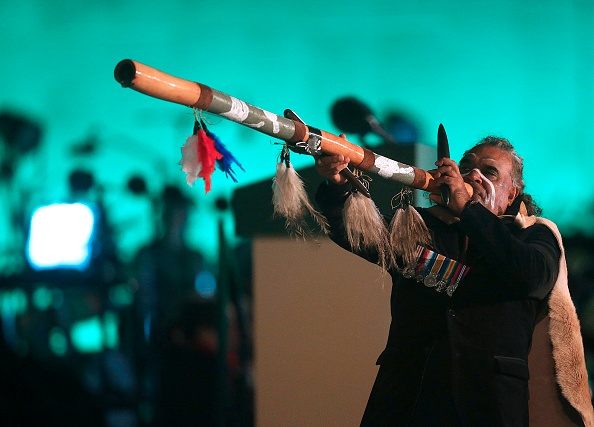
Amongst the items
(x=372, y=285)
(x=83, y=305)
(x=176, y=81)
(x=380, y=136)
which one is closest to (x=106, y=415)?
(x=83, y=305)

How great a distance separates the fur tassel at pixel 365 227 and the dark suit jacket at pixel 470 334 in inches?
1.4

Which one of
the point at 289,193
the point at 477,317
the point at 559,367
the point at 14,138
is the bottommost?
the point at 559,367

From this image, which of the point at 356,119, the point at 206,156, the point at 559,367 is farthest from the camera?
the point at 356,119

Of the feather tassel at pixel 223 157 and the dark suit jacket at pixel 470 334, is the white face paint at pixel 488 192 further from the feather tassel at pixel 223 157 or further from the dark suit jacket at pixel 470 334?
the feather tassel at pixel 223 157

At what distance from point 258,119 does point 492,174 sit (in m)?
0.78

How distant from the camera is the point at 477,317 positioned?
162cm

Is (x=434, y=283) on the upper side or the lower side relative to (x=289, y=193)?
lower

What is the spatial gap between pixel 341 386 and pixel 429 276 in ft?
3.57

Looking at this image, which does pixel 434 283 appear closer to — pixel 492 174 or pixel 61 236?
pixel 492 174

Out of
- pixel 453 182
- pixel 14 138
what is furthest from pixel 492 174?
pixel 14 138

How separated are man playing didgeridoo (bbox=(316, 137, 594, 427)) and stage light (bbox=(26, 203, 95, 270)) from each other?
1.38 meters

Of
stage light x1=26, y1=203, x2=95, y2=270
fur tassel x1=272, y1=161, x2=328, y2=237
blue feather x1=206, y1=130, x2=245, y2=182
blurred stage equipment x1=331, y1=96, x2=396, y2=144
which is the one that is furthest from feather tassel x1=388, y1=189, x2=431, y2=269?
stage light x1=26, y1=203, x2=95, y2=270

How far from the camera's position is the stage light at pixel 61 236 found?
8.70 feet

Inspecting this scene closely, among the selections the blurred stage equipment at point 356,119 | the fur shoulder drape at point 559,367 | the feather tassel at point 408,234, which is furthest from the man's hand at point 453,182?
the blurred stage equipment at point 356,119
